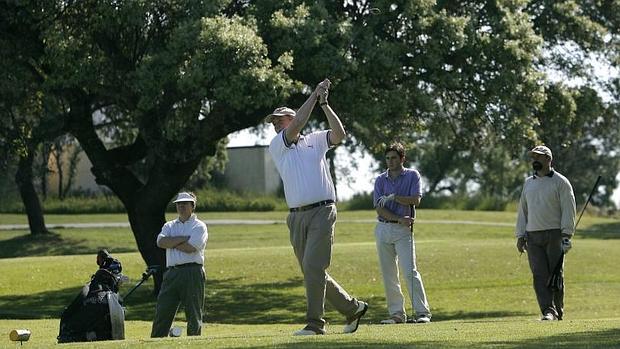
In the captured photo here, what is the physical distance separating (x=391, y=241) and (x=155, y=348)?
4.81m

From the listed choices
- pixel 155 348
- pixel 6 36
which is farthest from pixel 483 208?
pixel 155 348

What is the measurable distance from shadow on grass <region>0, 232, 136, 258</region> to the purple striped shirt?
2541cm

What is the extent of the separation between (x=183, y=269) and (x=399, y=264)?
2671mm

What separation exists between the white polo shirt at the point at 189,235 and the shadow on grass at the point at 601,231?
31809 millimetres

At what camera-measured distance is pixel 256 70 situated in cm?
2214

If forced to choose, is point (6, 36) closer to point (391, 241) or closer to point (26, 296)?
point (26, 296)

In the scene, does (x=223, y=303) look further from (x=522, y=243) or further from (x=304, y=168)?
(x=304, y=168)

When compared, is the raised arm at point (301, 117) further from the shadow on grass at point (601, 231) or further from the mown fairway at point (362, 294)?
the shadow on grass at point (601, 231)

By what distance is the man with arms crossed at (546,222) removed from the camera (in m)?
15.6

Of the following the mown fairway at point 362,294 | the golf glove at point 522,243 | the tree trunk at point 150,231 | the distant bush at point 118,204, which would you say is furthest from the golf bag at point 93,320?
the distant bush at point 118,204

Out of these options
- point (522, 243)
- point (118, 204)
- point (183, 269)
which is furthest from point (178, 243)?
point (118, 204)

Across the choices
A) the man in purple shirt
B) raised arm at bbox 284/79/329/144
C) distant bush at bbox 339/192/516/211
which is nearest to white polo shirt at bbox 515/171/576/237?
the man in purple shirt

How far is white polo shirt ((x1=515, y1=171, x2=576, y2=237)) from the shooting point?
51.3 feet

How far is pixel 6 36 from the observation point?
23.8 metres
